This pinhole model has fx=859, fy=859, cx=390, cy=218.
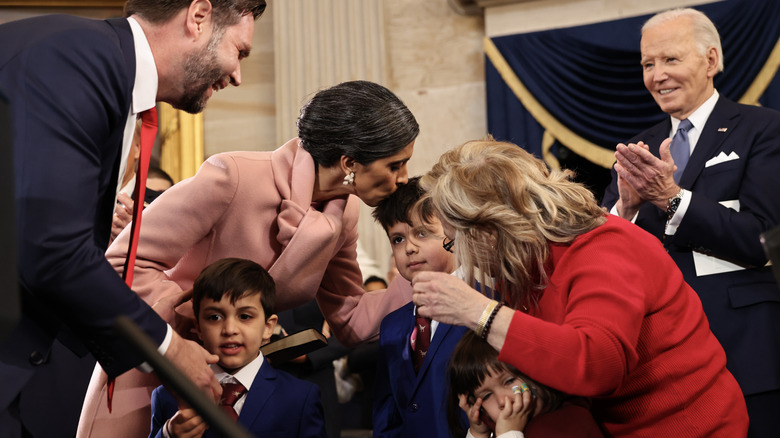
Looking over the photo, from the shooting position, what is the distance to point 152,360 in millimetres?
1471

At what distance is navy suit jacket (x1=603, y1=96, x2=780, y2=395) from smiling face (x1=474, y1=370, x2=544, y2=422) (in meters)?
1.06

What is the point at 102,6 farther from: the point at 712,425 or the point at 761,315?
the point at 712,425

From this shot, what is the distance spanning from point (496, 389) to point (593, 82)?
3.80m

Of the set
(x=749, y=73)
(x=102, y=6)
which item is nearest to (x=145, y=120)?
(x=749, y=73)

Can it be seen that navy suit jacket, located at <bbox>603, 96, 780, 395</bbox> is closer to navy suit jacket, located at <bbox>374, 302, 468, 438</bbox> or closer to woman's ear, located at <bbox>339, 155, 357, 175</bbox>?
navy suit jacket, located at <bbox>374, 302, 468, 438</bbox>

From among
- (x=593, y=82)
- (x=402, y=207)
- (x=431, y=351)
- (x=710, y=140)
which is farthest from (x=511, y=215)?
(x=593, y=82)

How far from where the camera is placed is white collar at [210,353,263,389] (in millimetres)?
2656

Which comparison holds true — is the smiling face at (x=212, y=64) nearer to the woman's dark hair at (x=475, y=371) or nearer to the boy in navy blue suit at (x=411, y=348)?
the boy in navy blue suit at (x=411, y=348)

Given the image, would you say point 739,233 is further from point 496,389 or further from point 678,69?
point 496,389

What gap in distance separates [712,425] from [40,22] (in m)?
1.78

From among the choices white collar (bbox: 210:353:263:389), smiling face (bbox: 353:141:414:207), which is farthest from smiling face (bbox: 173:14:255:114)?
white collar (bbox: 210:353:263:389)

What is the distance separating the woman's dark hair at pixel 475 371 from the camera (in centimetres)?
216

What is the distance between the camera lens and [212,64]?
2.21 m

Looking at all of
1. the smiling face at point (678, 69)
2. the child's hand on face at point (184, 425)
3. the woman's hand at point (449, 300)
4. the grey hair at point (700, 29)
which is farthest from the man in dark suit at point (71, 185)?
the grey hair at point (700, 29)
